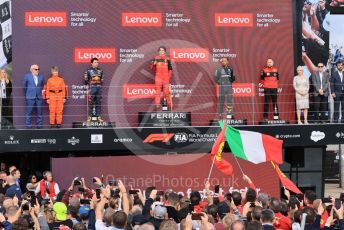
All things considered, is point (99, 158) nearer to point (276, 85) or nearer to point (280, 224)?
point (276, 85)

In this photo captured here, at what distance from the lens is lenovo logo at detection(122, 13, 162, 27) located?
67.2 feet

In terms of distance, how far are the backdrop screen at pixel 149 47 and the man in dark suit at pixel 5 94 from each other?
0.81 feet

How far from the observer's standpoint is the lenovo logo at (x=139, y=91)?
20.4m

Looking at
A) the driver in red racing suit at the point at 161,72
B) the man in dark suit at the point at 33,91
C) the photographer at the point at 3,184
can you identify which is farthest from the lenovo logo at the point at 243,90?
the photographer at the point at 3,184

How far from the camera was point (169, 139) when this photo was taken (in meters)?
19.8

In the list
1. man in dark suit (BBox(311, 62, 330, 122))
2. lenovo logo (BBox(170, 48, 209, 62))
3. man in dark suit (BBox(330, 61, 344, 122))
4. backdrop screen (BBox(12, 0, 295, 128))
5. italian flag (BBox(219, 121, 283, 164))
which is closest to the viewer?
italian flag (BBox(219, 121, 283, 164))

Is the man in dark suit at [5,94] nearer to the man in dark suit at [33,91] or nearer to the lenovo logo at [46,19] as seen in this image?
the man in dark suit at [33,91]

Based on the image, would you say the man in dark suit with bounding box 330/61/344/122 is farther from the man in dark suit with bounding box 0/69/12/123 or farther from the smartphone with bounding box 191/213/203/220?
the smartphone with bounding box 191/213/203/220

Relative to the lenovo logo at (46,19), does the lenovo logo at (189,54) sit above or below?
below

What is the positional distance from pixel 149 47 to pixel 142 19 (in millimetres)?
763

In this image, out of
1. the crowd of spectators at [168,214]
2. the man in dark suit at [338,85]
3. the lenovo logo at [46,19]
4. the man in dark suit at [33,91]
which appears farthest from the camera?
the man in dark suit at [338,85]

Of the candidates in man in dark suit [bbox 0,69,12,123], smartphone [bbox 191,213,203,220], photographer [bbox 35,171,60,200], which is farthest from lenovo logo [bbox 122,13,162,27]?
smartphone [bbox 191,213,203,220]

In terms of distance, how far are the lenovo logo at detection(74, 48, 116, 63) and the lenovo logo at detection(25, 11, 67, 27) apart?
2.69ft

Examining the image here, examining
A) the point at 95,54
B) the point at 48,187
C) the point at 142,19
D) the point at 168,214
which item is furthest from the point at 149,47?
the point at 168,214
